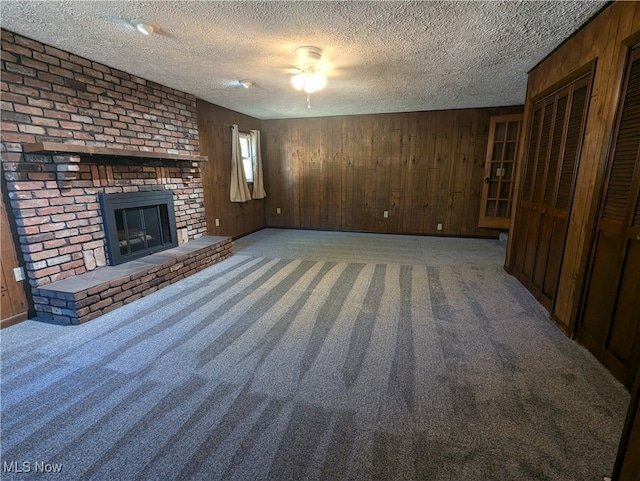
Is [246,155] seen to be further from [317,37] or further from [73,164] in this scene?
[317,37]

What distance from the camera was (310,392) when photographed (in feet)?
5.65

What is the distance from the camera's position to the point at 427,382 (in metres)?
1.80

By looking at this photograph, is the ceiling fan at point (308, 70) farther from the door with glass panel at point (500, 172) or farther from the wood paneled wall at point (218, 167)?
the door with glass panel at point (500, 172)

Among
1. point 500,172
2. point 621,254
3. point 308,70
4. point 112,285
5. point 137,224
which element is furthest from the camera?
point 500,172

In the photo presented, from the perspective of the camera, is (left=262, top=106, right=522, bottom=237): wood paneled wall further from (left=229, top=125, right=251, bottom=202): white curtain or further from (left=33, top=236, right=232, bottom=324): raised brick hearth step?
(left=33, top=236, right=232, bottom=324): raised brick hearth step

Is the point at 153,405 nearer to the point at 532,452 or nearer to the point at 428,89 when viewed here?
the point at 532,452

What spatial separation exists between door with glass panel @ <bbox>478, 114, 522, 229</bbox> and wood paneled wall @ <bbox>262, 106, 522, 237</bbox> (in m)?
0.18

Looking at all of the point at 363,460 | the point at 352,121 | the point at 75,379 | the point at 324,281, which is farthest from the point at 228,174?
the point at 363,460

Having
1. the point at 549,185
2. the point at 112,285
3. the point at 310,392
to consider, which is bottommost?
the point at 310,392

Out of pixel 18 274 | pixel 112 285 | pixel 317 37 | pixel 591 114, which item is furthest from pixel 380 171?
pixel 18 274

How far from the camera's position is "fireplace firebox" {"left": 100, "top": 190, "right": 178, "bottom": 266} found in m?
3.17

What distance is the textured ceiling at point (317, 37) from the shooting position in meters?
2.03

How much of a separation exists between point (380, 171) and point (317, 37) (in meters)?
3.76

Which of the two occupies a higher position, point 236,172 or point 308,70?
point 308,70
